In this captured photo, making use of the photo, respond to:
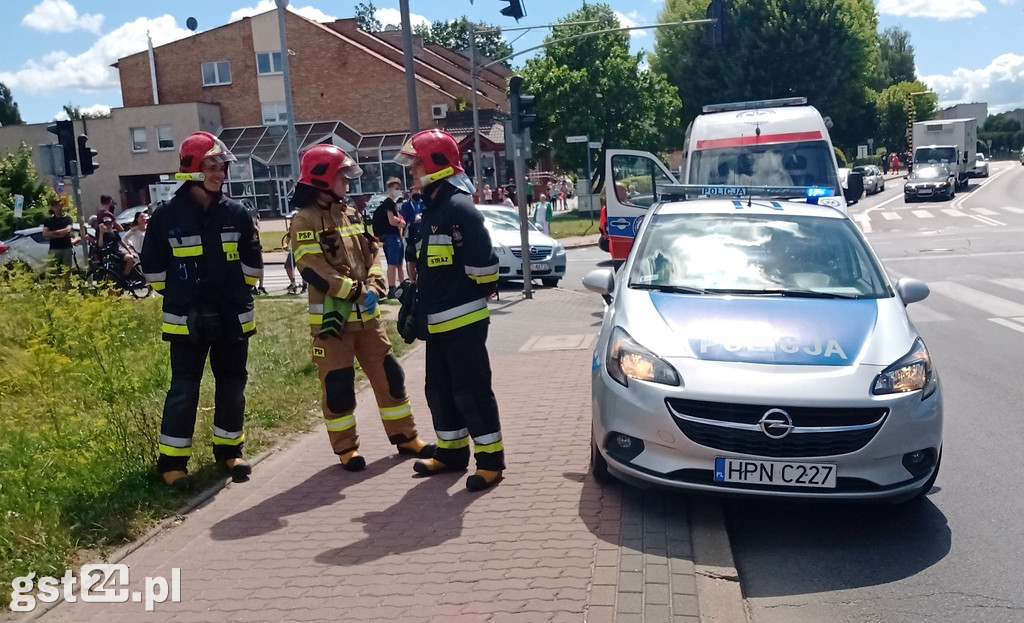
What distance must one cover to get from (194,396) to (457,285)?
174 centimetres

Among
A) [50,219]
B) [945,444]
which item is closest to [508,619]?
[945,444]

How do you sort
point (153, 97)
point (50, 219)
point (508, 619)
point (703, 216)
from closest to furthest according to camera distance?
point (508, 619) → point (703, 216) → point (50, 219) → point (153, 97)

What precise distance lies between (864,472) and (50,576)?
12.8 ft

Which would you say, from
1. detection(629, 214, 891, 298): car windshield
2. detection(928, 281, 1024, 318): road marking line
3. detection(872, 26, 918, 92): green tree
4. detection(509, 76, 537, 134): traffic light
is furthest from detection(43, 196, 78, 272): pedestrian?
detection(872, 26, 918, 92): green tree

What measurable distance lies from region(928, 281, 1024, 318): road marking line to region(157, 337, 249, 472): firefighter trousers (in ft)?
32.3

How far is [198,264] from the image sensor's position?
19.3 ft

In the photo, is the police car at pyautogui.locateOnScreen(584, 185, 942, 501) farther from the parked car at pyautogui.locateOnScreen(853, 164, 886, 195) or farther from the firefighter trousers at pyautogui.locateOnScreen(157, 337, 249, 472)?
the parked car at pyautogui.locateOnScreen(853, 164, 886, 195)

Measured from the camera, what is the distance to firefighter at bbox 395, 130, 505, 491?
225 inches

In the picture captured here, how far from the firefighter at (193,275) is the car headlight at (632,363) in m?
2.34

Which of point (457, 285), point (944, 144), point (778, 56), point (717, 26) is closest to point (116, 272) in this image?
point (457, 285)

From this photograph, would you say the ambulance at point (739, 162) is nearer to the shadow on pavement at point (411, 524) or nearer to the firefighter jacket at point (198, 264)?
the firefighter jacket at point (198, 264)

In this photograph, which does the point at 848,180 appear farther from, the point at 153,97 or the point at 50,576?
the point at 153,97

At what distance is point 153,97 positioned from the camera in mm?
55562

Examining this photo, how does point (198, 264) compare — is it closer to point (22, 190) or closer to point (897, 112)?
point (22, 190)
